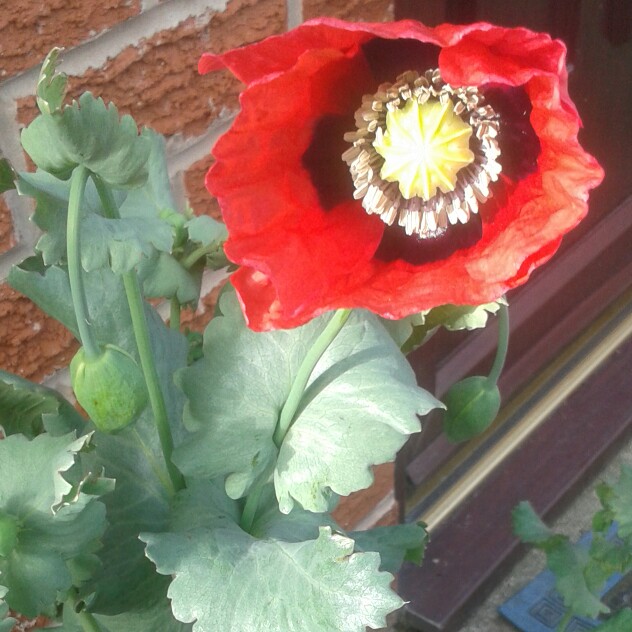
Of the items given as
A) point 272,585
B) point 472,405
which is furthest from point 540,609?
point 272,585

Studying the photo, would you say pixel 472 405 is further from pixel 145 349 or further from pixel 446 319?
pixel 145 349

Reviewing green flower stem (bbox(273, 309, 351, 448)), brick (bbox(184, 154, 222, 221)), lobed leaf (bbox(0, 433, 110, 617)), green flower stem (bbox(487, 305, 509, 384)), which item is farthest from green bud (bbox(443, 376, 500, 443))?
brick (bbox(184, 154, 222, 221))

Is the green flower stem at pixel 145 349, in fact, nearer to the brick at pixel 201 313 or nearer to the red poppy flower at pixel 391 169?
the red poppy flower at pixel 391 169

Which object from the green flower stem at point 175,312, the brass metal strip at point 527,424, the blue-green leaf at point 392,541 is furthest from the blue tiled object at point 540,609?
the green flower stem at point 175,312

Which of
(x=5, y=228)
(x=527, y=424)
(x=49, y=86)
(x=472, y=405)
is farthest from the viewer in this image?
(x=527, y=424)

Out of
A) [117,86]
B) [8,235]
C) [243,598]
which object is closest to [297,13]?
[117,86]
